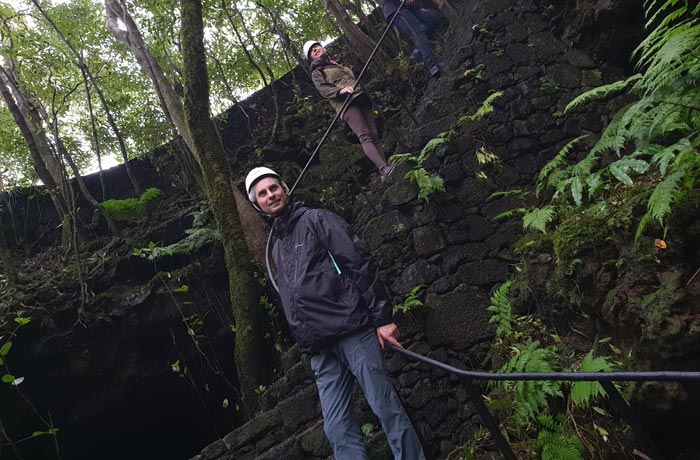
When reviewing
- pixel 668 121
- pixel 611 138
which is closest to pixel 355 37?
pixel 611 138

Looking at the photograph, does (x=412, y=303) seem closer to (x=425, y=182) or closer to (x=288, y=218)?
(x=425, y=182)

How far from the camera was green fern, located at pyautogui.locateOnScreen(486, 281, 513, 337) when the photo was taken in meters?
3.58

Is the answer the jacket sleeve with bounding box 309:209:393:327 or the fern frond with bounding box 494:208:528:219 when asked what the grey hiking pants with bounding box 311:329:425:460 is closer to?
the jacket sleeve with bounding box 309:209:393:327

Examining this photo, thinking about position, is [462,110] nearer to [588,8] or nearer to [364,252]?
[588,8]

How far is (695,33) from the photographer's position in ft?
7.35

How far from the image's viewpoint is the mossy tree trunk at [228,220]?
5.19m

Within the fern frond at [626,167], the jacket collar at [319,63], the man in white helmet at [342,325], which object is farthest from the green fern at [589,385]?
the jacket collar at [319,63]

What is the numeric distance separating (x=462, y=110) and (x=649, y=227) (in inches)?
113

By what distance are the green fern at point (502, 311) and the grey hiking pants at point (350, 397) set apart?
1359mm

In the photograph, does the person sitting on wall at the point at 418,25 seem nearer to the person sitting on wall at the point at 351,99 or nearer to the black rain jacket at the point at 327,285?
the person sitting on wall at the point at 351,99

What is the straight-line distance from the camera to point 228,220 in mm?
5734

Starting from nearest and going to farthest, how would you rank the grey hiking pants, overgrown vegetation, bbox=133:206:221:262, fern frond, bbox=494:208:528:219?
the grey hiking pants, fern frond, bbox=494:208:528:219, overgrown vegetation, bbox=133:206:221:262

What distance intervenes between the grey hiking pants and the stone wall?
857 millimetres

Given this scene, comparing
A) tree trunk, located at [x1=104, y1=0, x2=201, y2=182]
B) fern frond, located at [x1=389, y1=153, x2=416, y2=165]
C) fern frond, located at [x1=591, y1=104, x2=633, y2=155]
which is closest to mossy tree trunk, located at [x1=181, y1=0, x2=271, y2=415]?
tree trunk, located at [x1=104, y1=0, x2=201, y2=182]
